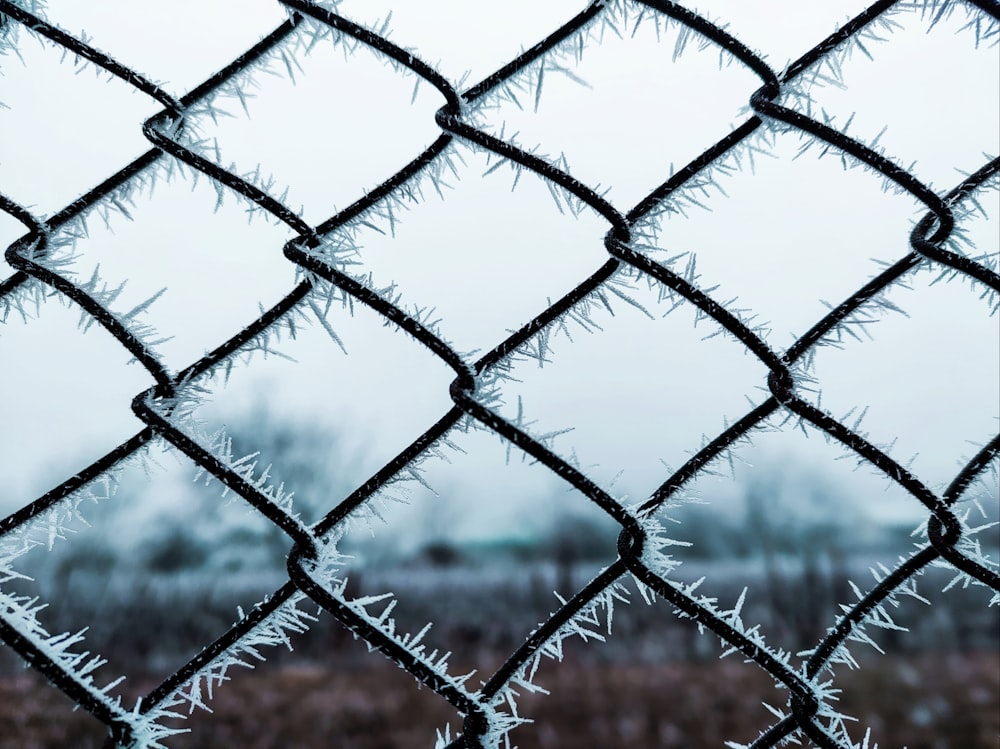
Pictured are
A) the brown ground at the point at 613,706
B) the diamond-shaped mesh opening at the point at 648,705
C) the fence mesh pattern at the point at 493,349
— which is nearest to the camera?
the fence mesh pattern at the point at 493,349

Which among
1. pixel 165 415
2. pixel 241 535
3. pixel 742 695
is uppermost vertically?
pixel 742 695

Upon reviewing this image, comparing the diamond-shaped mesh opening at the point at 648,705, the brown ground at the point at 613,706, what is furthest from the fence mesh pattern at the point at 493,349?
the diamond-shaped mesh opening at the point at 648,705

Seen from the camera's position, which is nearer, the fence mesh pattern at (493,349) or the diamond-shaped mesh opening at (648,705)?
the fence mesh pattern at (493,349)

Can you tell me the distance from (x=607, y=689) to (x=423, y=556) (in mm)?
1937

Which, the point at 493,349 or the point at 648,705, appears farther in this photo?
the point at 648,705

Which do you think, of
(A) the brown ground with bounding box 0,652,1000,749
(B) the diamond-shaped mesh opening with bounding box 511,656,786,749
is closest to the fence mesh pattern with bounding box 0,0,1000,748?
(A) the brown ground with bounding box 0,652,1000,749

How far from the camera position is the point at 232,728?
404cm

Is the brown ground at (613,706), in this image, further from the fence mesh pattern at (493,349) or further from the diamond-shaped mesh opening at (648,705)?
the fence mesh pattern at (493,349)

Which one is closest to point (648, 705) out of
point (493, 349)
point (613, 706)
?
point (613, 706)

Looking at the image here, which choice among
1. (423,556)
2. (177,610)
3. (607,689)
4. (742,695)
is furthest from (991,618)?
(177,610)

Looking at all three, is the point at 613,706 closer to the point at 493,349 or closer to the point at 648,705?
the point at 648,705

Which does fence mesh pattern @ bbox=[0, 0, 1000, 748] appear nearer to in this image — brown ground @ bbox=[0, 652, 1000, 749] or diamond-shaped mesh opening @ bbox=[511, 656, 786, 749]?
brown ground @ bbox=[0, 652, 1000, 749]

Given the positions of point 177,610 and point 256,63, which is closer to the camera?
point 256,63

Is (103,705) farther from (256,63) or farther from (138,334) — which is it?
(256,63)
